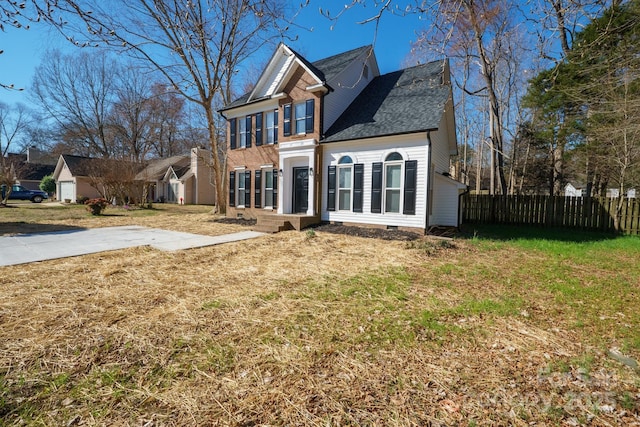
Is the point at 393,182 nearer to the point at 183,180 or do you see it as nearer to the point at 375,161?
the point at 375,161

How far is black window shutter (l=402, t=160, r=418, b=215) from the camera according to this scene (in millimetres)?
9781

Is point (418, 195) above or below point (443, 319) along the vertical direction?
above

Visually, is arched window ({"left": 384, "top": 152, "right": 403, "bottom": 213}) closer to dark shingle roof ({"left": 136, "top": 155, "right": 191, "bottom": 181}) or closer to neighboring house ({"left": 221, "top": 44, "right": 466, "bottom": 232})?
neighboring house ({"left": 221, "top": 44, "right": 466, "bottom": 232})

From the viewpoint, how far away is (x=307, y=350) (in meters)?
2.86

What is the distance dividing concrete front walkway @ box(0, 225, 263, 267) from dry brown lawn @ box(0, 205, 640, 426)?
4.53ft

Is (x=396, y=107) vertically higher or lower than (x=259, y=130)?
higher

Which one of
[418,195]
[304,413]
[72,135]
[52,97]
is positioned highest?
[52,97]

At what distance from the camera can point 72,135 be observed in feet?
108

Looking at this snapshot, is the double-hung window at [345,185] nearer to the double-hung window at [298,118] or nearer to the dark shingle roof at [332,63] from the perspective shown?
the double-hung window at [298,118]

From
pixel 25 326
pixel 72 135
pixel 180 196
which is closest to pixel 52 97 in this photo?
pixel 72 135

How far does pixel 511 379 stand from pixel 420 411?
39.6 inches

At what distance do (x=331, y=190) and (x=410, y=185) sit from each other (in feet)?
10.8

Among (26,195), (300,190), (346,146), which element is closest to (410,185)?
(346,146)

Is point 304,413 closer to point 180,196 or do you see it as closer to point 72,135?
point 180,196
